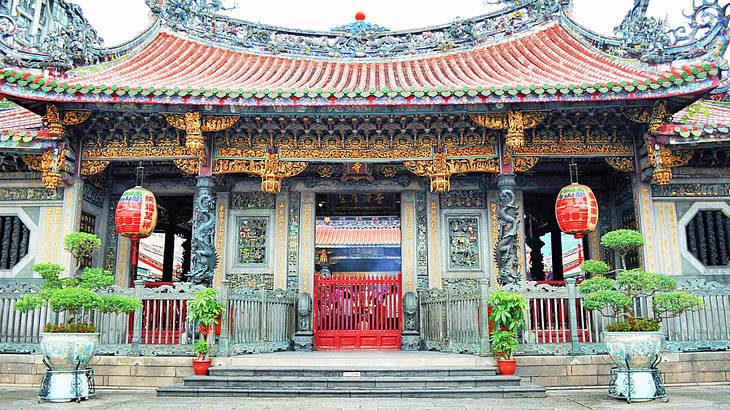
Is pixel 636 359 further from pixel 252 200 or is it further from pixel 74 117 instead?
pixel 74 117

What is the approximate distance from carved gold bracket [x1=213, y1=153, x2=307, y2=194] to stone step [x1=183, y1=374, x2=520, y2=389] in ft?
11.6

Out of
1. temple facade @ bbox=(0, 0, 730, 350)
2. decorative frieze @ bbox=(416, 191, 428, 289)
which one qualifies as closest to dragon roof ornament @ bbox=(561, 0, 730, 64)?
temple facade @ bbox=(0, 0, 730, 350)

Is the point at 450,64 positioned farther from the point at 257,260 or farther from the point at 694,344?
the point at 694,344

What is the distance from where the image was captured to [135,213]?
9328 millimetres

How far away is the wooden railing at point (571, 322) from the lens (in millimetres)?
8297

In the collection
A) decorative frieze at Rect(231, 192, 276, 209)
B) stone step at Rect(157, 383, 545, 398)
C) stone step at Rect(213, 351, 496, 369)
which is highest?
decorative frieze at Rect(231, 192, 276, 209)

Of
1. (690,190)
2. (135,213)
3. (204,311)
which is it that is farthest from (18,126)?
(690,190)

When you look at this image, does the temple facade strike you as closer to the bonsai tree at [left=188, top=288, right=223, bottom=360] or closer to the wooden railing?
the wooden railing

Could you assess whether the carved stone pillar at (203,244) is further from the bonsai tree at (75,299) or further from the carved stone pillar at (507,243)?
the carved stone pillar at (507,243)

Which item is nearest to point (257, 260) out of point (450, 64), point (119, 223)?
point (119, 223)

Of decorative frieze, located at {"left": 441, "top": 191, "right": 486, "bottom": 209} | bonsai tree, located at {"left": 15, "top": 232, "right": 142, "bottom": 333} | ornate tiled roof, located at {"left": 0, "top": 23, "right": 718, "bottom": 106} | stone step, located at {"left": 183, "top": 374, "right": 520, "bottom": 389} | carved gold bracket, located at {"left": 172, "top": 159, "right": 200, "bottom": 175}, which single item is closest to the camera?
bonsai tree, located at {"left": 15, "top": 232, "right": 142, "bottom": 333}

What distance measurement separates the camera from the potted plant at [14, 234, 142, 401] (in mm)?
7008

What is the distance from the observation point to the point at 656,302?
7.40 metres

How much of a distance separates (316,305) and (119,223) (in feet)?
12.2
